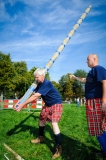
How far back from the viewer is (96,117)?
10.4ft

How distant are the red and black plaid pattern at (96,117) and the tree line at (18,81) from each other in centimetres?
714

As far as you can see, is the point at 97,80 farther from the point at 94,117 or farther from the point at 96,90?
the point at 94,117

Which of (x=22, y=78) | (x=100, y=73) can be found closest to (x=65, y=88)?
(x=22, y=78)

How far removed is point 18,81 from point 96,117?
40873 millimetres

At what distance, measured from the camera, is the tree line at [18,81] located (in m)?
34.6

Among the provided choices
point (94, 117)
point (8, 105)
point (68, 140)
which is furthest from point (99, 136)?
point (8, 105)

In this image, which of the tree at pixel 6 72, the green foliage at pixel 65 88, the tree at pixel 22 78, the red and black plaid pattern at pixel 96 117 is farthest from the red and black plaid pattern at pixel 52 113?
the green foliage at pixel 65 88

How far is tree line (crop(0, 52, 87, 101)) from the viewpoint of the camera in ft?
113

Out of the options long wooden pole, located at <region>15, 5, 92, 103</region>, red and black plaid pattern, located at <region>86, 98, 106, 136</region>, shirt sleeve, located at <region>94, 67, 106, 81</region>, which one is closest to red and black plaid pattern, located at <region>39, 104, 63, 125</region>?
long wooden pole, located at <region>15, 5, 92, 103</region>

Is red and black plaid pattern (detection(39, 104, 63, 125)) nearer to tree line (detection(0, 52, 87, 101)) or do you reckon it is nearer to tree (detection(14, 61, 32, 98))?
tree line (detection(0, 52, 87, 101))

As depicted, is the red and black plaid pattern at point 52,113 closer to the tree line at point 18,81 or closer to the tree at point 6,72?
the tree line at point 18,81

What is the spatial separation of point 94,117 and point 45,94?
132 centimetres

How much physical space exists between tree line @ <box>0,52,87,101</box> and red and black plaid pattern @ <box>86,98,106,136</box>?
7137mm

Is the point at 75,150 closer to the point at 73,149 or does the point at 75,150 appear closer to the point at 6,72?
the point at 73,149
